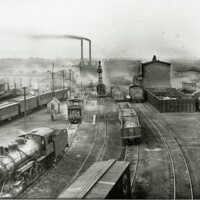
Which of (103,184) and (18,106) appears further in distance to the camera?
(18,106)

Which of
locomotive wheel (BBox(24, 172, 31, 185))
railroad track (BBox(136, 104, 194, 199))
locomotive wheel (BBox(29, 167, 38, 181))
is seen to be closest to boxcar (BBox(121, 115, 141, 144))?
railroad track (BBox(136, 104, 194, 199))

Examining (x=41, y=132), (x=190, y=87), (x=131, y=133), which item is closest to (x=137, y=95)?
(x=190, y=87)

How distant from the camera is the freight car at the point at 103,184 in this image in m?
11.6

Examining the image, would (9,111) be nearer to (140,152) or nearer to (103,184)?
(140,152)

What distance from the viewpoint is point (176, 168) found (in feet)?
67.7

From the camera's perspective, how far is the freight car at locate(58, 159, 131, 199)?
1156 centimetres

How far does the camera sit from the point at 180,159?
73.9 feet

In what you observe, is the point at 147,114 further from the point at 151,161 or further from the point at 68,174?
the point at 68,174

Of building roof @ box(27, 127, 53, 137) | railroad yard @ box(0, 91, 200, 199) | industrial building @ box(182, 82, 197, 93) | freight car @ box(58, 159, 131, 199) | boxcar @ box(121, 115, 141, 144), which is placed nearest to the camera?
freight car @ box(58, 159, 131, 199)

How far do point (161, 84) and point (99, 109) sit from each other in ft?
70.0

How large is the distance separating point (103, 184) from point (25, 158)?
7081 millimetres

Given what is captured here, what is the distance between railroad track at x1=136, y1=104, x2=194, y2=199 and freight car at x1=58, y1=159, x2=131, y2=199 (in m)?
3.74

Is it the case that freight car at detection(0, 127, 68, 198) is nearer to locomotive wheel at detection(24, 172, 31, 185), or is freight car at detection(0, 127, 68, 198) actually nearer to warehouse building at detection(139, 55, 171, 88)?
locomotive wheel at detection(24, 172, 31, 185)

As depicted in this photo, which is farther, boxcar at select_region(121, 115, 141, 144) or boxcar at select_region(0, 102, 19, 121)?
boxcar at select_region(0, 102, 19, 121)
